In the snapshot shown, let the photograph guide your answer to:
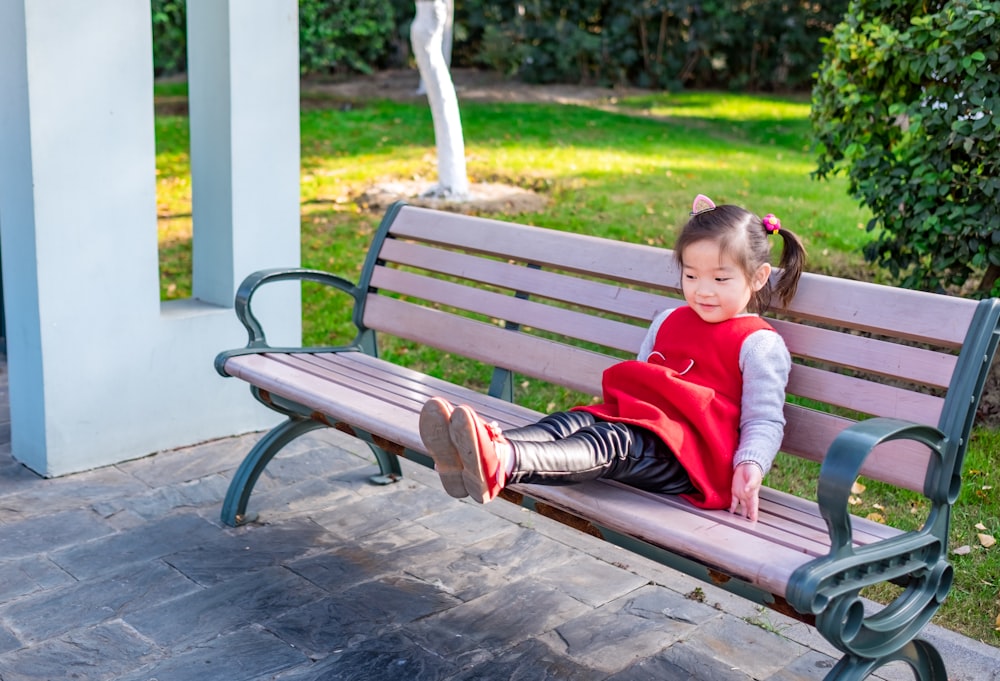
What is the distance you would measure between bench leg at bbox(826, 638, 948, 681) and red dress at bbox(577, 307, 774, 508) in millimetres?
469

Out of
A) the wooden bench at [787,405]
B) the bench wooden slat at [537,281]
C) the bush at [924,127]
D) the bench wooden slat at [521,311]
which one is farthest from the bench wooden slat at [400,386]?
the bush at [924,127]

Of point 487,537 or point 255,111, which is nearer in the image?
point 487,537

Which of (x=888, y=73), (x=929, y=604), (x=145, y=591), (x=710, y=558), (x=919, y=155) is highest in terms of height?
(x=888, y=73)

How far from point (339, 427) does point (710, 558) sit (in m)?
1.42

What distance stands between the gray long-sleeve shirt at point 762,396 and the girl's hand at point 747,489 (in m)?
0.03

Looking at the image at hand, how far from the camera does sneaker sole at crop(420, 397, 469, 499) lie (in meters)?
2.47

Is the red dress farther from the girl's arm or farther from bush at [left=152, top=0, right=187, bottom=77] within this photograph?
bush at [left=152, top=0, right=187, bottom=77]

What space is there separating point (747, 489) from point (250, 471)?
1.84 m

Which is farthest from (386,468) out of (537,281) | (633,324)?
(633,324)

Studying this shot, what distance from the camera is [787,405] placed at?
9.35 feet

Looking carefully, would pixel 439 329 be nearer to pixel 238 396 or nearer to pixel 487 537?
pixel 487 537

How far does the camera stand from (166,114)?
12508 mm

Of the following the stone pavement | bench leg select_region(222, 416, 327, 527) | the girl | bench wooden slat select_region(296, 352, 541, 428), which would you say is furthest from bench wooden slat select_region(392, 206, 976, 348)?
the stone pavement

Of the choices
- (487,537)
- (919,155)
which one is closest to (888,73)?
(919,155)
